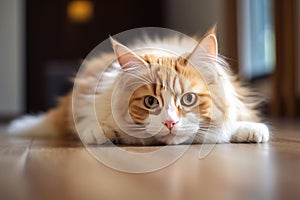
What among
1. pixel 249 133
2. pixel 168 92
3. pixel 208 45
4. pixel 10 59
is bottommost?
pixel 10 59

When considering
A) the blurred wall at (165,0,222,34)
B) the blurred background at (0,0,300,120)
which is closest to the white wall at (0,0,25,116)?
the blurred background at (0,0,300,120)

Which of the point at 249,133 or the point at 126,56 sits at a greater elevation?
the point at 126,56

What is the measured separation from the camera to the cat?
1062 mm

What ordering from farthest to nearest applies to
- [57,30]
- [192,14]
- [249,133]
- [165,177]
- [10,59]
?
[57,30] < [10,59] < [192,14] < [249,133] < [165,177]

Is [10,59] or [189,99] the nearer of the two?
[189,99]

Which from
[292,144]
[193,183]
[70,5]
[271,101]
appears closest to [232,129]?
[292,144]

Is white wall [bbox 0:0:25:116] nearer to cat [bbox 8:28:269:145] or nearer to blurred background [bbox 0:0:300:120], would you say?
blurred background [bbox 0:0:300:120]

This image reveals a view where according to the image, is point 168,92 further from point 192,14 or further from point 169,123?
point 192,14

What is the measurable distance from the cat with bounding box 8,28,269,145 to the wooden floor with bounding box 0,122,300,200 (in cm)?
13

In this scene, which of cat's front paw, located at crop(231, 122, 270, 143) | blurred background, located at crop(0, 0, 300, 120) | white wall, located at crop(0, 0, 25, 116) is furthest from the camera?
white wall, located at crop(0, 0, 25, 116)

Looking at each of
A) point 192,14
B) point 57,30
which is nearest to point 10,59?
point 57,30

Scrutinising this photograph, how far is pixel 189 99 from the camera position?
1078 mm

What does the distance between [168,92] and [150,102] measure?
1.9 inches

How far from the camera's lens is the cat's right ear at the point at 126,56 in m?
1.08
